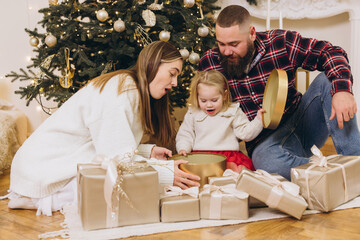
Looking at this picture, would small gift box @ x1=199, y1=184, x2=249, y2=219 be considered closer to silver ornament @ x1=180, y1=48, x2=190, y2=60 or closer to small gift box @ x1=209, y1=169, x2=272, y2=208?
small gift box @ x1=209, y1=169, x2=272, y2=208

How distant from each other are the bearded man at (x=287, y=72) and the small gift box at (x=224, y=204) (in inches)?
→ 17.5

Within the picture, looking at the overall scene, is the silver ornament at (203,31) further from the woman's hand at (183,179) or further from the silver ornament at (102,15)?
the woman's hand at (183,179)

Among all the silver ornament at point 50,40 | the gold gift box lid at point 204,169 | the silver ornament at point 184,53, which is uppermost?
the silver ornament at point 50,40

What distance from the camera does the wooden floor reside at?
1146 millimetres

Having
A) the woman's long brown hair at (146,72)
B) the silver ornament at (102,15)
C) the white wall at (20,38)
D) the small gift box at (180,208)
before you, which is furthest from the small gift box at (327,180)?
the white wall at (20,38)

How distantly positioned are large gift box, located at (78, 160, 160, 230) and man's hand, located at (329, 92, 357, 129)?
778 millimetres

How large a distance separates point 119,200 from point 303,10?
2.54m

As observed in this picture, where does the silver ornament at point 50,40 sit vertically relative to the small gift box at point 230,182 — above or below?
above

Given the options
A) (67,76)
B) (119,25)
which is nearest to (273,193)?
(119,25)

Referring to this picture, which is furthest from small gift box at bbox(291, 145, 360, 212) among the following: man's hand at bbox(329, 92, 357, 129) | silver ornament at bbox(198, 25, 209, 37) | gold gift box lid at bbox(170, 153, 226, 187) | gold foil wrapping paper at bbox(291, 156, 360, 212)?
silver ornament at bbox(198, 25, 209, 37)

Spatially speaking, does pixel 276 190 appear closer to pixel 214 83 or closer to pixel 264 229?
pixel 264 229

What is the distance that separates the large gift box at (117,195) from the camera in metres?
1.17

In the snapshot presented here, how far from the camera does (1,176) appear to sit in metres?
2.14

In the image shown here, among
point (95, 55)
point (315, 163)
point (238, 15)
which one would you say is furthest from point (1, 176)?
point (315, 163)
